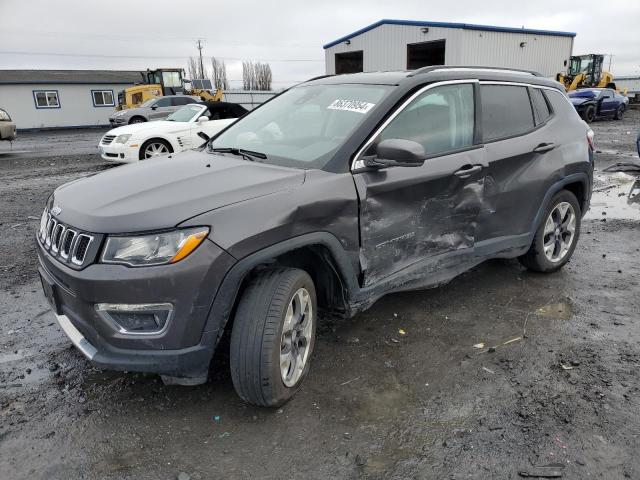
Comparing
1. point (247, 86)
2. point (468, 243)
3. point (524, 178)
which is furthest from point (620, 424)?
point (247, 86)

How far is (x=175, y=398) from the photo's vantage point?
2834mm

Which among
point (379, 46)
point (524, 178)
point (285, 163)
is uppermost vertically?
point (379, 46)

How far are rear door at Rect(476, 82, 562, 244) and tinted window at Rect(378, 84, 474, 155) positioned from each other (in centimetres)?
20

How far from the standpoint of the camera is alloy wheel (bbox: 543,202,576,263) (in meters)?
4.49

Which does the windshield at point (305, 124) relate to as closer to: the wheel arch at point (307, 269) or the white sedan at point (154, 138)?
the wheel arch at point (307, 269)

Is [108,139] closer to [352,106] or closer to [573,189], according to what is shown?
[352,106]

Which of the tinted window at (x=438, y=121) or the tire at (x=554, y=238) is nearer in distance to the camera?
the tinted window at (x=438, y=121)

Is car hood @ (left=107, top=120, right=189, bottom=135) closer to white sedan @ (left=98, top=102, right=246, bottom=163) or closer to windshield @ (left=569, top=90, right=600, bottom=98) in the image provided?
white sedan @ (left=98, top=102, right=246, bottom=163)

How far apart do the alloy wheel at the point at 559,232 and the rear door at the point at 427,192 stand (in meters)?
1.21

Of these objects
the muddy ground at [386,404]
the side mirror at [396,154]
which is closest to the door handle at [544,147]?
the muddy ground at [386,404]

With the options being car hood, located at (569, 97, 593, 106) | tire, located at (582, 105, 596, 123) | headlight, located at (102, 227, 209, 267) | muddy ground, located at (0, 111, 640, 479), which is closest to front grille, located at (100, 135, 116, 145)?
muddy ground, located at (0, 111, 640, 479)

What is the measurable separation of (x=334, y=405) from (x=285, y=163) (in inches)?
57.4

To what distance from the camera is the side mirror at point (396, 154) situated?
9.34 feet

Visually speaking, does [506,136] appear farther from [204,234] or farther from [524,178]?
[204,234]
